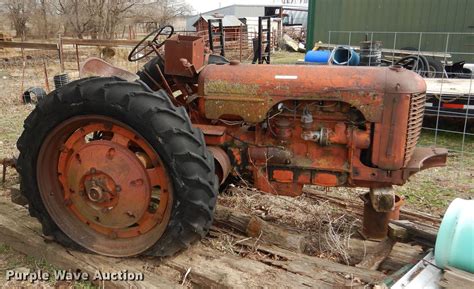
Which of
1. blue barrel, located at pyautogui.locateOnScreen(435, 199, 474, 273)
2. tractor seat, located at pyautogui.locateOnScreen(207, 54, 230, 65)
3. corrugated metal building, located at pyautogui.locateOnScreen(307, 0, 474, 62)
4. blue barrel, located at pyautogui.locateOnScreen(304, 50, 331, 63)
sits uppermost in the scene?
corrugated metal building, located at pyautogui.locateOnScreen(307, 0, 474, 62)

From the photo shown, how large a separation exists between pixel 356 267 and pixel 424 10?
11.4 meters

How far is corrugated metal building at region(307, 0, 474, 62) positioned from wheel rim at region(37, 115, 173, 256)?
1042 cm

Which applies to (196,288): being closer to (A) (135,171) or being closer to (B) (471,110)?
(A) (135,171)

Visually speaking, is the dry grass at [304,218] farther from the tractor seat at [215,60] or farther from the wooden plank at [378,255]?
the tractor seat at [215,60]

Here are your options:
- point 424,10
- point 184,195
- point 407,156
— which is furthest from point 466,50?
point 184,195

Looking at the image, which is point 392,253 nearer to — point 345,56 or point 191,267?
point 191,267

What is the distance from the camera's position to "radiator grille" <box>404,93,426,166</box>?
299 centimetres

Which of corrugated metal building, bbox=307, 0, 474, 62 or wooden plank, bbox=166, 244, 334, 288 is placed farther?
corrugated metal building, bbox=307, 0, 474, 62

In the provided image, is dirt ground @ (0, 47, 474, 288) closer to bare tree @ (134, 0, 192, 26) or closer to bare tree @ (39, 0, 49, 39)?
bare tree @ (39, 0, 49, 39)

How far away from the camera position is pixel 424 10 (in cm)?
1237

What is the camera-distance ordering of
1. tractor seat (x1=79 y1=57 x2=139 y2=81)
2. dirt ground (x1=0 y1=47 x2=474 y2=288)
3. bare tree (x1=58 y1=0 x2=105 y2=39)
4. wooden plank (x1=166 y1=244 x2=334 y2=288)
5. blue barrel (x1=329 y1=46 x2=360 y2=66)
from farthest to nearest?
bare tree (x1=58 y1=0 x2=105 y2=39) → blue barrel (x1=329 y1=46 x2=360 y2=66) → tractor seat (x1=79 y1=57 x2=139 y2=81) → dirt ground (x1=0 y1=47 x2=474 y2=288) → wooden plank (x1=166 y1=244 x2=334 y2=288)

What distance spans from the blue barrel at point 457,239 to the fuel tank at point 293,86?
31.2 inches

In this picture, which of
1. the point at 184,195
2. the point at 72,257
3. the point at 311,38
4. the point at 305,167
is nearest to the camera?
the point at 184,195

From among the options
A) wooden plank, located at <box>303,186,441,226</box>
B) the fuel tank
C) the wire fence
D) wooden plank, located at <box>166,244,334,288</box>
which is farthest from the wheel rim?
the wire fence
